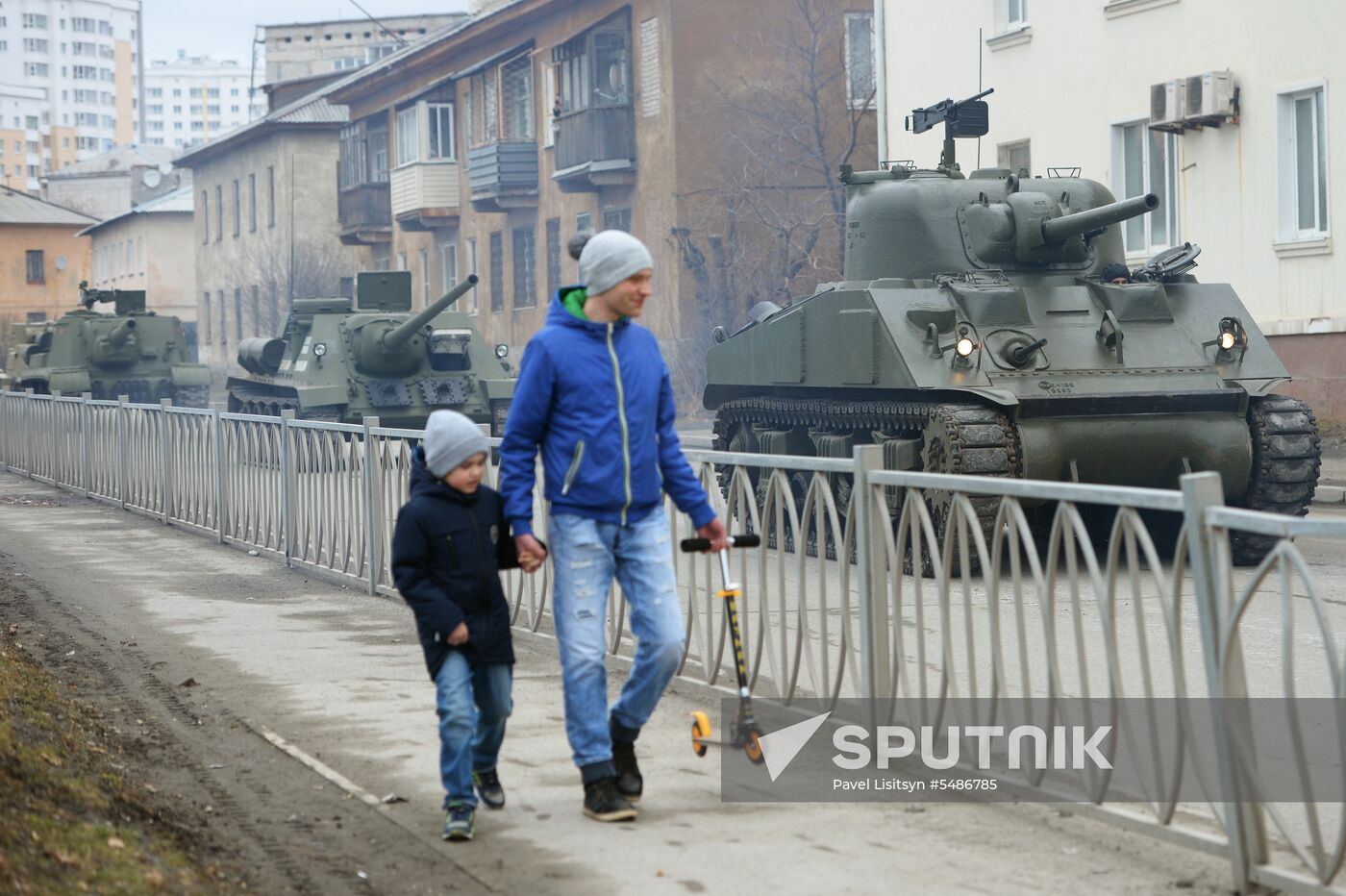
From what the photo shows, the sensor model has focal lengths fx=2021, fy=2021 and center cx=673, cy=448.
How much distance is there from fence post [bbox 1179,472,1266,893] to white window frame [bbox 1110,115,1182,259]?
19078mm

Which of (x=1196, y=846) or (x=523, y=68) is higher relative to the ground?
(x=523, y=68)

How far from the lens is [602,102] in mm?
38344

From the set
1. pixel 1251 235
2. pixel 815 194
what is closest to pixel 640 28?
pixel 815 194

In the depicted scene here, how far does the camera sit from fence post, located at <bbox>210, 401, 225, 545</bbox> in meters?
15.3

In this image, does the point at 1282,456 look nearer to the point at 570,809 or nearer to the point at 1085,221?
the point at 1085,221

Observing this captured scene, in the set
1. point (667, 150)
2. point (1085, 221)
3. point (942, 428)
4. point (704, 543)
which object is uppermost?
point (667, 150)

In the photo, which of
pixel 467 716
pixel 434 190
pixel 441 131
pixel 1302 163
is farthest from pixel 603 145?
pixel 467 716

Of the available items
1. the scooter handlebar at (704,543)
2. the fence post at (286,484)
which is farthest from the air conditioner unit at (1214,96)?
the scooter handlebar at (704,543)

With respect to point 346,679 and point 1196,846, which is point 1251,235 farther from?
point 1196,846

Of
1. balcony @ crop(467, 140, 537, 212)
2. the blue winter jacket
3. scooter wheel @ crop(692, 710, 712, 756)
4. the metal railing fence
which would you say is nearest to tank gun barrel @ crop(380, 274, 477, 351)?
the metal railing fence

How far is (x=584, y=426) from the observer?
5.91m

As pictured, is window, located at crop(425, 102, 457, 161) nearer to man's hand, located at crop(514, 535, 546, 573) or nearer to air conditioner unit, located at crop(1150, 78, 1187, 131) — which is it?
air conditioner unit, located at crop(1150, 78, 1187, 131)

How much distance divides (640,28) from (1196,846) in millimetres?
33400

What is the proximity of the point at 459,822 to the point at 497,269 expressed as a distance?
40832mm
